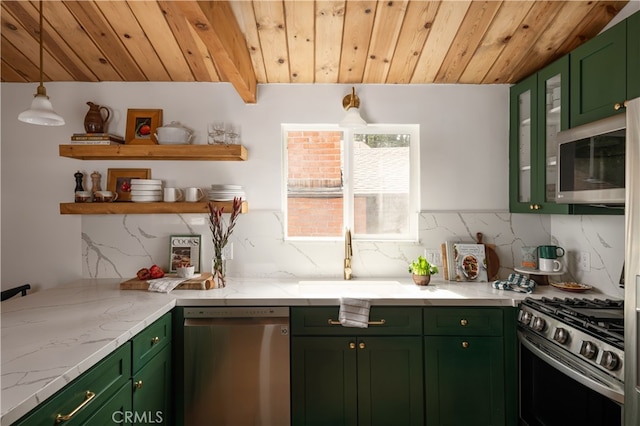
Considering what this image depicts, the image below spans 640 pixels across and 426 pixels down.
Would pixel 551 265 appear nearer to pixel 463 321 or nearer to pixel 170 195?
pixel 463 321

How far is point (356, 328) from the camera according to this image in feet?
6.89

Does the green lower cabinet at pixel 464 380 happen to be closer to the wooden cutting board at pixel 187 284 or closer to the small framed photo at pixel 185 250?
the wooden cutting board at pixel 187 284

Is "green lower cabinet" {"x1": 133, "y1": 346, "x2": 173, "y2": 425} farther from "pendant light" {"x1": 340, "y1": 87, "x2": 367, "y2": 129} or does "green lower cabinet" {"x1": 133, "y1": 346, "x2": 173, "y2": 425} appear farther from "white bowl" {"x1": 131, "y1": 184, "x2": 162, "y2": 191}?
"pendant light" {"x1": 340, "y1": 87, "x2": 367, "y2": 129}

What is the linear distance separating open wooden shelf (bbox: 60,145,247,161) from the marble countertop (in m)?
0.90

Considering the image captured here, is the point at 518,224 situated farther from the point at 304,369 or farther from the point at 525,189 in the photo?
the point at 304,369

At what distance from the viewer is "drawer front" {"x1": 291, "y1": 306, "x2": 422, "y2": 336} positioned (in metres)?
2.09

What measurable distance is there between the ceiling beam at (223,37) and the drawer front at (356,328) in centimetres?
145

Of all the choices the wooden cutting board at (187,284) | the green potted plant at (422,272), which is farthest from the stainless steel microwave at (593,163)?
the wooden cutting board at (187,284)

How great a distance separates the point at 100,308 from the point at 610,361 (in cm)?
235

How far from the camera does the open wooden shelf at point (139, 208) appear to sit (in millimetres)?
2451

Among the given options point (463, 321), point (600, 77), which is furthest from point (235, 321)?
point (600, 77)

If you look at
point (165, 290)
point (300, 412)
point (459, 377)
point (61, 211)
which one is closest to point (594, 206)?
point (459, 377)

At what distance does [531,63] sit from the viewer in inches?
97.6

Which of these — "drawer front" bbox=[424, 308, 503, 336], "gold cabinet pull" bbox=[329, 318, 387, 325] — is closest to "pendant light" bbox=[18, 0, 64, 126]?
"gold cabinet pull" bbox=[329, 318, 387, 325]
